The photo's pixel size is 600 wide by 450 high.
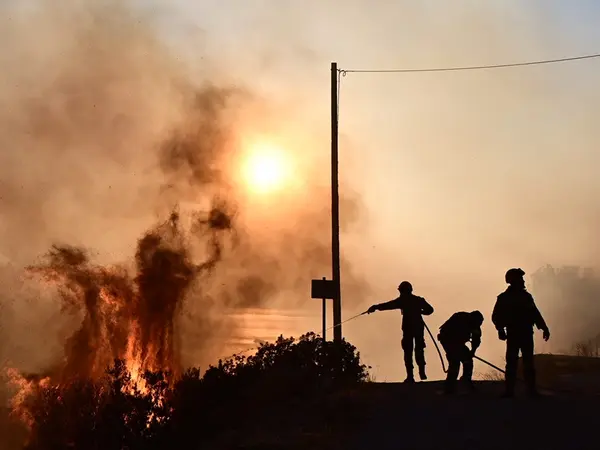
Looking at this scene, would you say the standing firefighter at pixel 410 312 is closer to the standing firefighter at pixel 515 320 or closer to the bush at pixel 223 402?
the bush at pixel 223 402

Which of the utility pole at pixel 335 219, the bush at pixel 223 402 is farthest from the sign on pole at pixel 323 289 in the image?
the bush at pixel 223 402

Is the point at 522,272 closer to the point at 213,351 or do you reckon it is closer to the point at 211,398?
the point at 211,398

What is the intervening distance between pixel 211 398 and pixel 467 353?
16.5 feet

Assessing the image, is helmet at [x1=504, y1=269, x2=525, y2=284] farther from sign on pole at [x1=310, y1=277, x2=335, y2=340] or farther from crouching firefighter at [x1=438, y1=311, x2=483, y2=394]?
sign on pole at [x1=310, y1=277, x2=335, y2=340]

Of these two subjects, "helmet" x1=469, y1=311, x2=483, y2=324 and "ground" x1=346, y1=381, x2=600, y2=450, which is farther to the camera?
"helmet" x1=469, y1=311, x2=483, y2=324

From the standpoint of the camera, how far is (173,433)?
45.0ft

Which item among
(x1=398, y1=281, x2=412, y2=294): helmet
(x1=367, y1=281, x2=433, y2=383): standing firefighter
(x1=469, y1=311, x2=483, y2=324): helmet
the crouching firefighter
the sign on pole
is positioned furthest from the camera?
the sign on pole

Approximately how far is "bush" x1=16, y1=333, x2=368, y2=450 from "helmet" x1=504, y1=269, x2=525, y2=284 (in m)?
3.89

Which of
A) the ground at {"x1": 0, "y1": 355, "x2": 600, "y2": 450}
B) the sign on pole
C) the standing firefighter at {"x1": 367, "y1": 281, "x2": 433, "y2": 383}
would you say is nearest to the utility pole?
the sign on pole

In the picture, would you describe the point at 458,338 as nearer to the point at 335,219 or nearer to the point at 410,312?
the point at 410,312

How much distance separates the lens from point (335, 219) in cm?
2253

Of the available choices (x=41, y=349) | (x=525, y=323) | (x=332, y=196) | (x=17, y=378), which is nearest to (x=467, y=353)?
(x=525, y=323)

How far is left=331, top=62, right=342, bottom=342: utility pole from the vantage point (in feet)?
69.7

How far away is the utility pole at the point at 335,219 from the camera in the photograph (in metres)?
21.2
